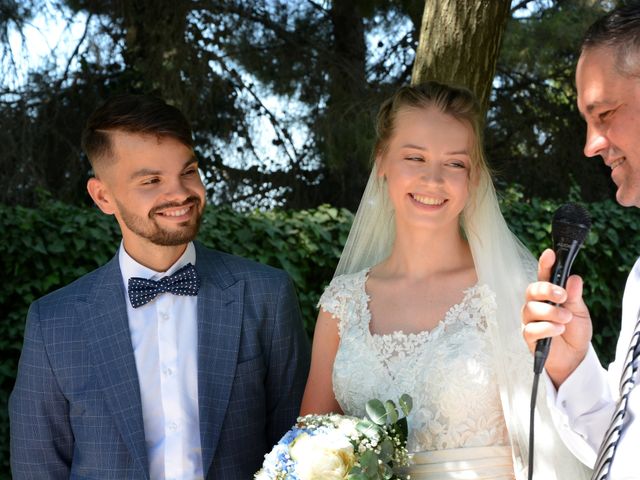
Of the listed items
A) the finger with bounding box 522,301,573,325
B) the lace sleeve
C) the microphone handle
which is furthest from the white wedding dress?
the finger with bounding box 522,301,573,325

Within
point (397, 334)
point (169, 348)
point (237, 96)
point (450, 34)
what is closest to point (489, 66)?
point (450, 34)

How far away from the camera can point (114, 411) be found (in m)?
2.93

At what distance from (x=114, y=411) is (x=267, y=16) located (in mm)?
6343

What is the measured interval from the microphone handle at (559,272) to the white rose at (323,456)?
714mm

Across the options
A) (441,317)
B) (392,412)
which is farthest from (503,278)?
(392,412)

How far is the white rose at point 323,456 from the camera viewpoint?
7.91 feet

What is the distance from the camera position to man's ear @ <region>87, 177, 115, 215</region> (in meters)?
3.26

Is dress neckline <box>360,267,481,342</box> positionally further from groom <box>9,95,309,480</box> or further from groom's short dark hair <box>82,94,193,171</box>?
groom's short dark hair <box>82,94,193,171</box>

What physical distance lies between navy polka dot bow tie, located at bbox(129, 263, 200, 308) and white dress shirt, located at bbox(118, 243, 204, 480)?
0.13 ft

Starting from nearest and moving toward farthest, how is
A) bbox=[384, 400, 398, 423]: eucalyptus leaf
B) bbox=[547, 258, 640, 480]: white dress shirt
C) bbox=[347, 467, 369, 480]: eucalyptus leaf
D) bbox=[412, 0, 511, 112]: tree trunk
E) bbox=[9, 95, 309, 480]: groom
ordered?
bbox=[547, 258, 640, 480]: white dress shirt < bbox=[347, 467, 369, 480]: eucalyptus leaf < bbox=[384, 400, 398, 423]: eucalyptus leaf < bbox=[9, 95, 309, 480]: groom < bbox=[412, 0, 511, 112]: tree trunk

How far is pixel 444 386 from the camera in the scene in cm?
290

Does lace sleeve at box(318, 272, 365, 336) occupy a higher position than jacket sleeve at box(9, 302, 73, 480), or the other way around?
lace sleeve at box(318, 272, 365, 336)

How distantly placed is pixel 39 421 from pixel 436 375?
1409 mm

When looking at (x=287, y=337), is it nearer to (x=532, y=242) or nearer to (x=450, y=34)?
(x=450, y=34)
